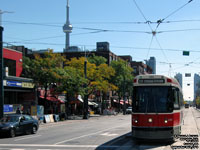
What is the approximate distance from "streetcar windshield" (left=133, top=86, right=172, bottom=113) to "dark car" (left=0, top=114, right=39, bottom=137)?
8.69 metres

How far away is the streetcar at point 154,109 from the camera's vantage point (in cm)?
1457

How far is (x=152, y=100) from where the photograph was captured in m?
15.0

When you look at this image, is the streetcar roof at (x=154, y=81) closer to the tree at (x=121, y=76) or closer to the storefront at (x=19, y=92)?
the storefront at (x=19, y=92)

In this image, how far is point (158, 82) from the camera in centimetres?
1529

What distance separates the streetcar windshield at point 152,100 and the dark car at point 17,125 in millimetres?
8689

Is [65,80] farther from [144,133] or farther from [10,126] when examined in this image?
[144,133]

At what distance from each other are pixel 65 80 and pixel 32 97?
6.18m

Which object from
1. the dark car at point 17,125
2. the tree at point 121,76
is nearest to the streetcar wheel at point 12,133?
the dark car at point 17,125

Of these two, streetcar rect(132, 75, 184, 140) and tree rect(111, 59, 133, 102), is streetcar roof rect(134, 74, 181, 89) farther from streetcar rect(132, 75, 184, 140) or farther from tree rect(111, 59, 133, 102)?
tree rect(111, 59, 133, 102)

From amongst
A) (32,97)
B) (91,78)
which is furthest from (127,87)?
(32,97)

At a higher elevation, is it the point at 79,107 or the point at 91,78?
the point at 91,78

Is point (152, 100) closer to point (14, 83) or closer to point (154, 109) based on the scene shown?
point (154, 109)

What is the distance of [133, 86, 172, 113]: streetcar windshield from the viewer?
14.8m

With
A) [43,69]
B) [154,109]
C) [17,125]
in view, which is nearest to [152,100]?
[154,109]
